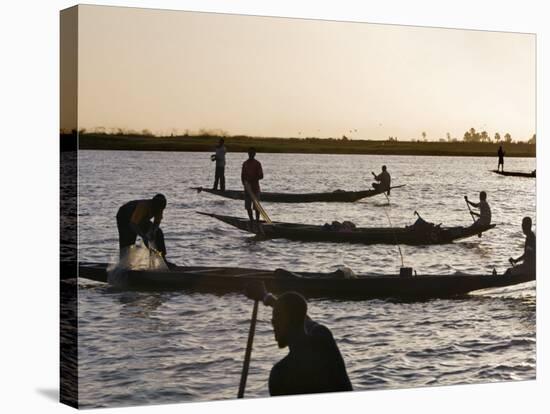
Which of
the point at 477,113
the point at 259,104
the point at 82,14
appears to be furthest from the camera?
the point at 477,113

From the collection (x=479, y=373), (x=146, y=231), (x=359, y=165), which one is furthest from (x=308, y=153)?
(x=479, y=373)

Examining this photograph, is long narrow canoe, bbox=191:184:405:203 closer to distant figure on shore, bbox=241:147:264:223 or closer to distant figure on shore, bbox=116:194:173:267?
distant figure on shore, bbox=241:147:264:223

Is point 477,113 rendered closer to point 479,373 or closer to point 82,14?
point 479,373

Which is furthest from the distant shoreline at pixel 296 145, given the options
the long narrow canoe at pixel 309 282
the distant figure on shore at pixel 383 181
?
the long narrow canoe at pixel 309 282

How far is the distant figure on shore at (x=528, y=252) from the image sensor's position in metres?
11.7

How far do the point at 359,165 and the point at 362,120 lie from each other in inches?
14.1

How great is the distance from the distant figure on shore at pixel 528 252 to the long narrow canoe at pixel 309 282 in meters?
0.11

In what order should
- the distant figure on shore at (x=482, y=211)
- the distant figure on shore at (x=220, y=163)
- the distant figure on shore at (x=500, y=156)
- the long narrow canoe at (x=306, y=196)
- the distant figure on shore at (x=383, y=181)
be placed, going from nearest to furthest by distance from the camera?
the distant figure on shore at (x=220, y=163) < the long narrow canoe at (x=306, y=196) < the distant figure on shore at (x=383, y=181) < the distant figure on shore at (x=482, y=211) < the distant figure on shore at (x=500, y=156)

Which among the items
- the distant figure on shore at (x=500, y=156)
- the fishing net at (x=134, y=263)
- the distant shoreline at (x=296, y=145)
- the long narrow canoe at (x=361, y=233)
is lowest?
the fishing net at (x=134, y=263)

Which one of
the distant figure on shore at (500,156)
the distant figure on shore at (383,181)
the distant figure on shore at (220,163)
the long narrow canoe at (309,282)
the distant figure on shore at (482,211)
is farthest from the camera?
the distant figure on shore at (500,156)

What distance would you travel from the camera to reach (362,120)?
36.5 feet

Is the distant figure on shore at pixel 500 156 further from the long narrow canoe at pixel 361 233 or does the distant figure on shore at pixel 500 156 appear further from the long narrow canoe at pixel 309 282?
the long narrow canoe at pixel 309 282

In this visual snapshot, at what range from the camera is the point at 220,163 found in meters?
10.6

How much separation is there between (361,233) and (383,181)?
0.46 meters
